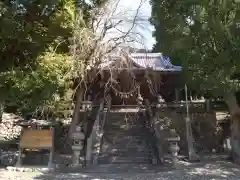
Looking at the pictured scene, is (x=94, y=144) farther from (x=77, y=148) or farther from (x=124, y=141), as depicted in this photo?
(x=124, y=141)

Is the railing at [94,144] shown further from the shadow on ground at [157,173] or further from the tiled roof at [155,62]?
the tiled roof at [155,62]

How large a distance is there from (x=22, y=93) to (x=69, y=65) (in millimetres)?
1953

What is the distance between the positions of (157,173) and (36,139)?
167 inches

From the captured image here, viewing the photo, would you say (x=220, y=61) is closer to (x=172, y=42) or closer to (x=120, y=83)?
(x=172, y=42)

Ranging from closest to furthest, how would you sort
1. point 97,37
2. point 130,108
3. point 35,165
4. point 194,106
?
1. point 35,165
2. point 97,37
3. point 194,106
4. point 130,108

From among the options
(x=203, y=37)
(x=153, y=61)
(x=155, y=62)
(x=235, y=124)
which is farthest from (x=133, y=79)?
(x=153, y=61)

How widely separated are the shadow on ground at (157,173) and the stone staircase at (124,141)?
77 cm

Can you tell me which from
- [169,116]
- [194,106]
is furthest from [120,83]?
[194,106]

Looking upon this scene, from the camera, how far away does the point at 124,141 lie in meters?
12.3

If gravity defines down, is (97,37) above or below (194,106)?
above

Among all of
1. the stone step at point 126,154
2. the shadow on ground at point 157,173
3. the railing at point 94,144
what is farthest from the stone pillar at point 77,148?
the stone step at point 126,154

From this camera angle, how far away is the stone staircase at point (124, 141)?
10.8 meters

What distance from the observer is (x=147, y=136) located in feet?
42.1

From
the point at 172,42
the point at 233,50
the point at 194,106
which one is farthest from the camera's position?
the point at 194,106
